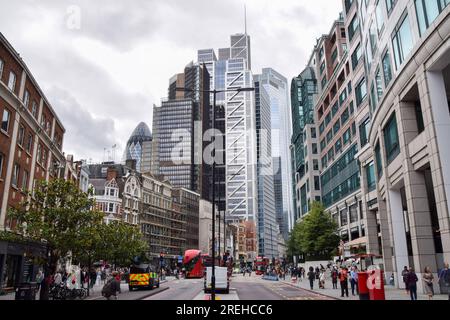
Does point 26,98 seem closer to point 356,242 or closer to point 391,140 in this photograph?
point 391,140

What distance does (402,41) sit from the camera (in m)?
27.2

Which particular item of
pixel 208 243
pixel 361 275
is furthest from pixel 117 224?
pixel 208 243

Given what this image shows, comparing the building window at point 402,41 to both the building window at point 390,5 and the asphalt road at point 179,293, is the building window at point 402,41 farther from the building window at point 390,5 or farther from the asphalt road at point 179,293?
the asphalt road at point 179,293

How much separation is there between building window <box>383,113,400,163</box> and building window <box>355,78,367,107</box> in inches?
662

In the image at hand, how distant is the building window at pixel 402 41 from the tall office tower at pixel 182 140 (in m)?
138

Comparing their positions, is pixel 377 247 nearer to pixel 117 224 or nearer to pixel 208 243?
pixel 117 224

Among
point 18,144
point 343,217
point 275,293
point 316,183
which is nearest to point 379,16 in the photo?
point 275,293

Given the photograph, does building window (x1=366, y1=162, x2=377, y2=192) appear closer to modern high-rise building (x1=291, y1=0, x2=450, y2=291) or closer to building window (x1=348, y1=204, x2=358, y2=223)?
modern high-rise building (x1=291, y1=0, x2=450, y2=291)

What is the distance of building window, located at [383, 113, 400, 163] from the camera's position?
31.8 meters

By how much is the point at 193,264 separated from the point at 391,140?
3714 cm

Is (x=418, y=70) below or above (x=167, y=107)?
below

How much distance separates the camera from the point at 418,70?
80.9ft

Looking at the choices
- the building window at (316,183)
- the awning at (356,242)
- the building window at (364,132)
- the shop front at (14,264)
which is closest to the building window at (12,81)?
the shop front at (14,264)
